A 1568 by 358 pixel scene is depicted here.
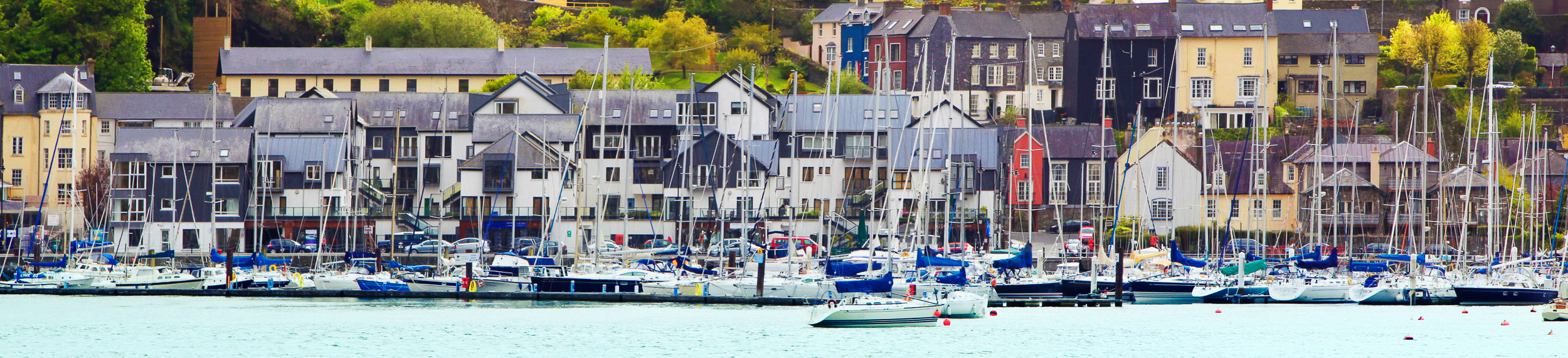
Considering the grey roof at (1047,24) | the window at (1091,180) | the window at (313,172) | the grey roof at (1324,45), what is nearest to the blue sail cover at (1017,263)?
the window at (1091,180)

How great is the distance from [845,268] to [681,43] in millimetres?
52794

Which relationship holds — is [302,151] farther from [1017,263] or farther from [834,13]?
[834,13]

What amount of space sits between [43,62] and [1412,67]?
7308 centimetres

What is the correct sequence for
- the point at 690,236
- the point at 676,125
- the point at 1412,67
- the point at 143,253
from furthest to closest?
the point at 1412,67 < the point at 676,125 < the point at 143,253 < the point at 690,236

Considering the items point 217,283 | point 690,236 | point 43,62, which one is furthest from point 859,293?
point 43,62

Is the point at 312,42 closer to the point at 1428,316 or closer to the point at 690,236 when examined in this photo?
the point at 690,236

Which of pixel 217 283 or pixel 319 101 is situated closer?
pixel 217 283

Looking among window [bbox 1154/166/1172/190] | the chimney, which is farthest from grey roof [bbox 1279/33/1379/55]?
window [bbox 1154/166/1172/190]

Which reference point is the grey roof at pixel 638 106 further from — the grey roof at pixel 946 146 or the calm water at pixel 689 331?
the calm water at pixel 689 331

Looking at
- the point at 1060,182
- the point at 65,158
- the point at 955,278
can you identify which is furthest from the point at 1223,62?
the point at 65,158

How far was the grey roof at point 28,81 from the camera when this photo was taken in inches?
3492

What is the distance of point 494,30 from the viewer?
11744 centimetres

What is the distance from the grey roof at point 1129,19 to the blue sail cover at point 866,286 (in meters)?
45.0

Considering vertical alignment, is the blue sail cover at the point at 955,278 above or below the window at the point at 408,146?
below
